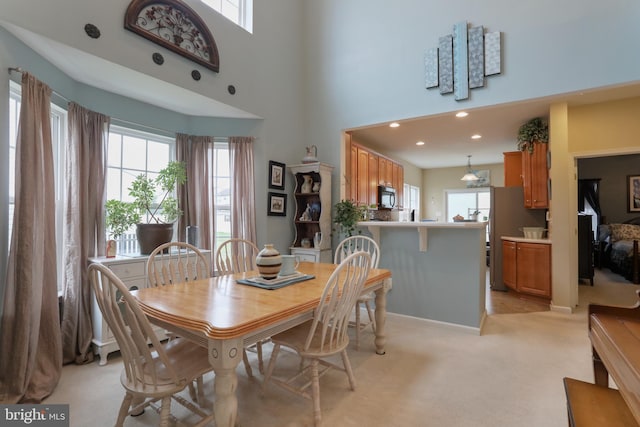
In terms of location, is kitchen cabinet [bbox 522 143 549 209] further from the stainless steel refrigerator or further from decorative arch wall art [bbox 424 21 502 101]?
decorative arch wall art [bbox 424 21 502 101]

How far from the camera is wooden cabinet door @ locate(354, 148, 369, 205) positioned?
4.99 metres

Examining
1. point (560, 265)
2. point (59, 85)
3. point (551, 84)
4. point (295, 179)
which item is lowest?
point (560, 265)

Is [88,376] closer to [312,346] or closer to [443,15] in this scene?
[312,346]

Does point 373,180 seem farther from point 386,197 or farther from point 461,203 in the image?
point 461,203

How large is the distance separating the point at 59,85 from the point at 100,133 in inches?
17.6

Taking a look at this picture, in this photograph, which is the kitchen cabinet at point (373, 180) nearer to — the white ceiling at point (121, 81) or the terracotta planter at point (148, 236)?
the white ceiling at point (121, 81)

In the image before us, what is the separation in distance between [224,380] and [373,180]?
15.2 feet

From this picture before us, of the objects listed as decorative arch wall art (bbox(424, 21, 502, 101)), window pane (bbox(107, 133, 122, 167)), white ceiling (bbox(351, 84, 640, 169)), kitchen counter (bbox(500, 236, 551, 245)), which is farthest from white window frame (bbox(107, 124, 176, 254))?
kitchen counter (bbox(500, 236, 551, 245))

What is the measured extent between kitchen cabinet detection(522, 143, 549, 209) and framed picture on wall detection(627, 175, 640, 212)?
419cm

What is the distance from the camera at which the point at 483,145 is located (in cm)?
618

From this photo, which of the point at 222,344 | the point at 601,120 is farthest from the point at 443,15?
the point at 222,344

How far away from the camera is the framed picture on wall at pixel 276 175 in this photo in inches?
153

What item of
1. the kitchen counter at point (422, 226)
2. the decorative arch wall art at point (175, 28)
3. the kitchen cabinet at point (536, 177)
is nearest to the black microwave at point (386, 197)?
the kitchen counter at point (422, 226)

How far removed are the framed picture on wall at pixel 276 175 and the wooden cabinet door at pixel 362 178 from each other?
137 centimetres
